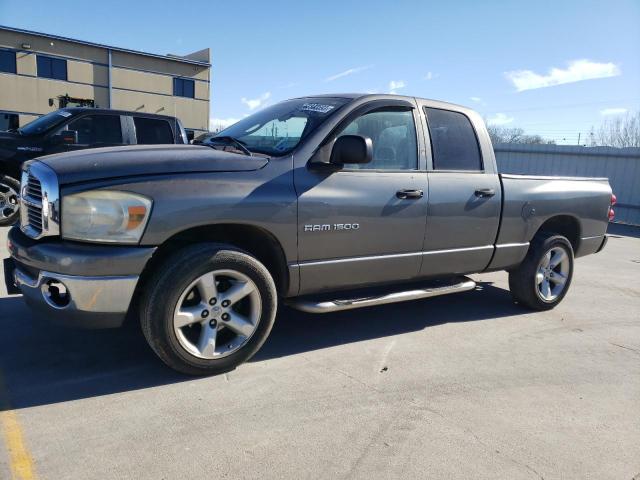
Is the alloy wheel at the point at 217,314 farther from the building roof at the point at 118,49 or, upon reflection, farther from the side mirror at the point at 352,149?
the building roof at the point at 118,49

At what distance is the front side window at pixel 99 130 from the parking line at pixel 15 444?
596cm

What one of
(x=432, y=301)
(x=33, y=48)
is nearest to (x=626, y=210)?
(x=432, y=301)

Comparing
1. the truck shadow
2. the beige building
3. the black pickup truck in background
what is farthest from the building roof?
the truck shadow

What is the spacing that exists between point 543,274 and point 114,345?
4159mm

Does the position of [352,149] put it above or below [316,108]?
below

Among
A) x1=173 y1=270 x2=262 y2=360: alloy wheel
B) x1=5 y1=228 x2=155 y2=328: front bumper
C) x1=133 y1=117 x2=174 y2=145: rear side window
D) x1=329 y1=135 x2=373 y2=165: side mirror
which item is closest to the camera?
x1=5 y1=228 x2=155 y2=328: front bumper

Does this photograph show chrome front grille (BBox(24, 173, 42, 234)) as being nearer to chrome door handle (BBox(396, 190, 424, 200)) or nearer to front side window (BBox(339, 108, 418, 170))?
front side window (BBox(339, 108, 418, 170))

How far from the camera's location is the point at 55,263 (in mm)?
2838

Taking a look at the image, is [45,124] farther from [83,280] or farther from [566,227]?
[566,227]

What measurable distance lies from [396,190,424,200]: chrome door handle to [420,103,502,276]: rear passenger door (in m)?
0.13

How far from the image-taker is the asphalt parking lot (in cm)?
247

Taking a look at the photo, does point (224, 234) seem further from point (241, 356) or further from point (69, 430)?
point (69, 430)

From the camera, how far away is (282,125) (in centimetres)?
406

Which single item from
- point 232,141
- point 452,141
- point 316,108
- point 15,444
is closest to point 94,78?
point 232,141
